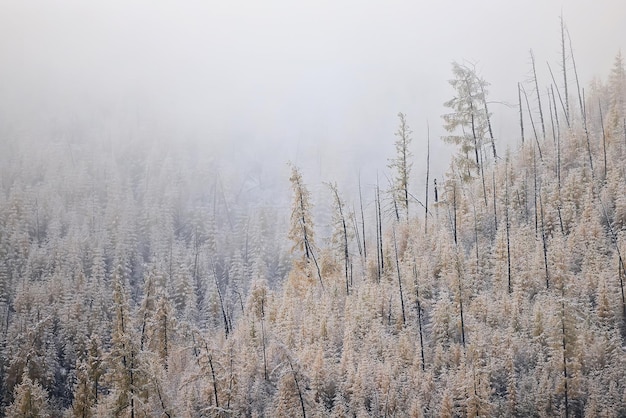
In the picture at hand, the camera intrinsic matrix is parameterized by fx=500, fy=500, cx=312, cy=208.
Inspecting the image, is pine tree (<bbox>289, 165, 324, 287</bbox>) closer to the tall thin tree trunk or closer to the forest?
the forest

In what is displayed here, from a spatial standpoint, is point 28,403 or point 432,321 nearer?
point 432,321

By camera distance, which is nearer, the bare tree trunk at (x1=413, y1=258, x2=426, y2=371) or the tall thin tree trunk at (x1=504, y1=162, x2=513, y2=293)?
the bare tree trunk at (x1=413, y1=258, x2=426, y2=371)

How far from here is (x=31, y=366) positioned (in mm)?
41938

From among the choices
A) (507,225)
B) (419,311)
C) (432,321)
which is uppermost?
(507,225)

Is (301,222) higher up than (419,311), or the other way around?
(301,222)

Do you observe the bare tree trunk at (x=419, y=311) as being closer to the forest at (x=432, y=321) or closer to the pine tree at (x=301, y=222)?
the forest at (x=432, y=321)

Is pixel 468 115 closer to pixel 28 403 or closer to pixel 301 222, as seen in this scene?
pixel 301 222

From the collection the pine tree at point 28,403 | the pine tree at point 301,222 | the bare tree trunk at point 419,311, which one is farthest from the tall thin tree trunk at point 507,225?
the pine tree at point 28,403

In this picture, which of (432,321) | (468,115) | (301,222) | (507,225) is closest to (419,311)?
(432,321)

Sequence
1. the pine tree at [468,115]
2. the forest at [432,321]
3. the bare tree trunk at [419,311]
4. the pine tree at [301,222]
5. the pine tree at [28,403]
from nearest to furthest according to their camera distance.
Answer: the forest at [432,321] → the bare tree trunk at [419,311] → the pine tree at [28,403] → the pine tree at [468,115] → the pine tree at [301,222]

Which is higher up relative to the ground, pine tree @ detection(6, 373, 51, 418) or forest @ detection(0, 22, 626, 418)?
forest @ detection(0, 22, 626, 418)

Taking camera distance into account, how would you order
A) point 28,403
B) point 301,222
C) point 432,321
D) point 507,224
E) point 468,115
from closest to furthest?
1. point 432,321
2. point 507,224
3. point 28,403
4. point 468,115
5. point 301,222

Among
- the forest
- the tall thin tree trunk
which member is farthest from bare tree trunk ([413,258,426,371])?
the tall thin tree trunk

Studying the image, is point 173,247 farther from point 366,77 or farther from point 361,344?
point 366,77
